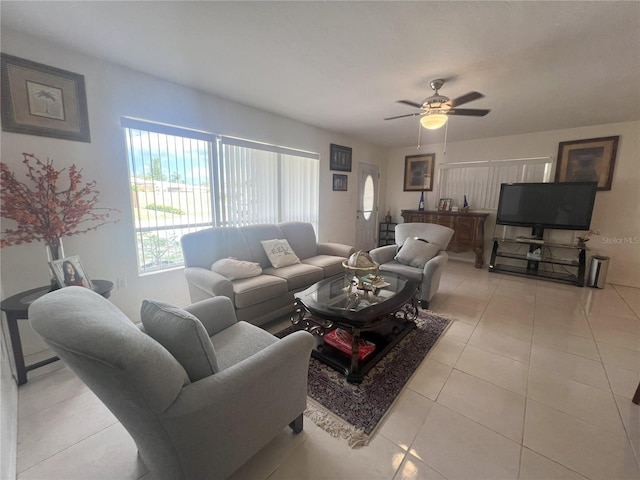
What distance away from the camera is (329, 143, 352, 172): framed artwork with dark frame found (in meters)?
4.71

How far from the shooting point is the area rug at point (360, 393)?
4.94ft

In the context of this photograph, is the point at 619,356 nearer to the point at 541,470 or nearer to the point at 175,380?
the point at 541,470

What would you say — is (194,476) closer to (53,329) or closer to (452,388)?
(53,329)

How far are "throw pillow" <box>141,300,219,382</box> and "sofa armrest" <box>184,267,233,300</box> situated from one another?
1.15 m

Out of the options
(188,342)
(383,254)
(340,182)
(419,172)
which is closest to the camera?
(188,342)

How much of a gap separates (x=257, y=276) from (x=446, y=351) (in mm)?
1892

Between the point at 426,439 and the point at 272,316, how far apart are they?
5.25 ft

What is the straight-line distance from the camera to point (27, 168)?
78.5 inches

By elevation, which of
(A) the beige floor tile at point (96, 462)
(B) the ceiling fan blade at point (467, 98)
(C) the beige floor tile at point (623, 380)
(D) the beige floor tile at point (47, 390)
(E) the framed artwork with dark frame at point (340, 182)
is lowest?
(A) the beige floor tile at point (96, 462)

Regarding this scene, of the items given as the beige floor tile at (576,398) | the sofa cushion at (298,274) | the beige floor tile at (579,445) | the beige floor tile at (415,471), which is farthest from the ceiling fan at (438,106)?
the beige floor tile at (415,471)

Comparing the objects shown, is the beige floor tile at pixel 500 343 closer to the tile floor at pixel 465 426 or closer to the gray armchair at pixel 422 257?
the tile floor at pixel 465 426

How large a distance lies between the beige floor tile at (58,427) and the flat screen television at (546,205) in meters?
5.58

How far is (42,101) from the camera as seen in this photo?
1.99 meters

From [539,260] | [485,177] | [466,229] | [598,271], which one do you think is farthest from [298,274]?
[598,271]
